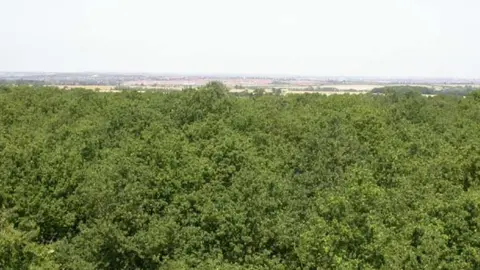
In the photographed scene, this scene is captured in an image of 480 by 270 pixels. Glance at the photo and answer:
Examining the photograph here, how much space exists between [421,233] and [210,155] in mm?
13770

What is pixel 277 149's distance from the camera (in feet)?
129

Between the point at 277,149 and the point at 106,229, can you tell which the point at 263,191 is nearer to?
the point at 106,229

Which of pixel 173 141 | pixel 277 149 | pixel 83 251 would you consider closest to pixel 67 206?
pixel 83 251

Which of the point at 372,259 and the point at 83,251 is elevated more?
the point at 372,259

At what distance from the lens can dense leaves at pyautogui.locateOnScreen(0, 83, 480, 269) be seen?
22844mm

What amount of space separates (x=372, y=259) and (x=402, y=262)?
1258 mm

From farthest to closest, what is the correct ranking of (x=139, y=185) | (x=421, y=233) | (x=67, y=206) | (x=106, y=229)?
(x=67, y=206) → (x=139, y=185) → (x=106, y=229) → (x=421, y=233)

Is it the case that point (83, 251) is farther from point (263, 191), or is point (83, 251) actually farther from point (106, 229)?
point (263, 191)

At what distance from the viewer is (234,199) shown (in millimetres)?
28703

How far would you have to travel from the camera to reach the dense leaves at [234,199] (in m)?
22.8

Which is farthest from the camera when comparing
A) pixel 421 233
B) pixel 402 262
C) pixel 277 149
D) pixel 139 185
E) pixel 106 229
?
pixel 277 149

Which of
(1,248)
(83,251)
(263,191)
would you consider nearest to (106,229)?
(83,251)

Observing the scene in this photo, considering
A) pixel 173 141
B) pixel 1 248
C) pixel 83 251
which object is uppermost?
pixel 173 141

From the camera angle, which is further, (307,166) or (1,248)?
(307,166)
